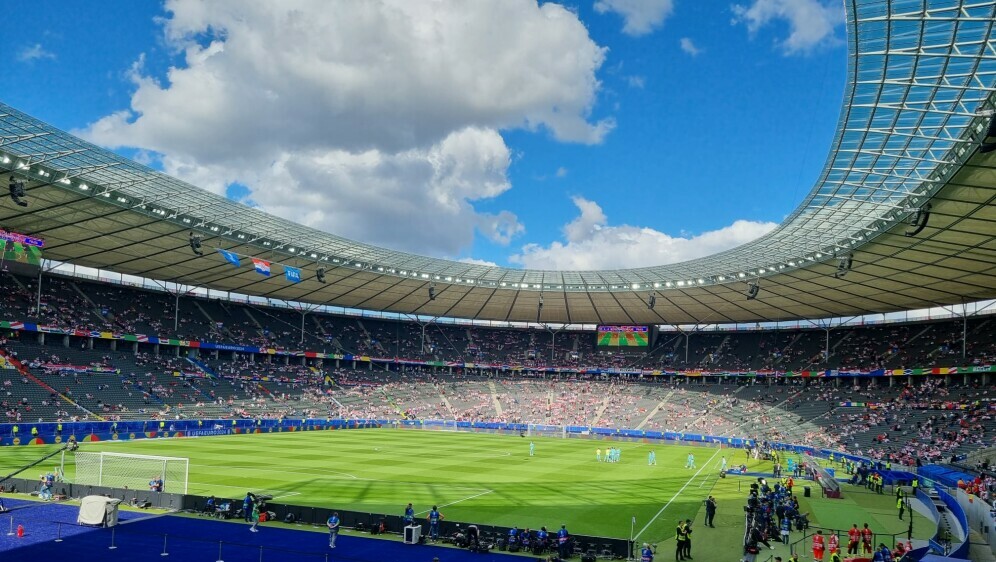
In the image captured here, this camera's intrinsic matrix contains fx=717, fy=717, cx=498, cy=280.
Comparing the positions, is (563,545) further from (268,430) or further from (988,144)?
(268,430)

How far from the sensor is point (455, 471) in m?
42.0

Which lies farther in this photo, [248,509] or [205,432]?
[205,432]

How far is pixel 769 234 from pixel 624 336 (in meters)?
45.5

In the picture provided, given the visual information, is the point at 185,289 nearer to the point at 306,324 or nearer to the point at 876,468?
the point at 306,324

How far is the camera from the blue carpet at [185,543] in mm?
20922

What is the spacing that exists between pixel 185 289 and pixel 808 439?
67000 millimetres

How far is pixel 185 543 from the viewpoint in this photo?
2253cm

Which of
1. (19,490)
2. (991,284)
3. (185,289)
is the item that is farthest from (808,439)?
(185,289)

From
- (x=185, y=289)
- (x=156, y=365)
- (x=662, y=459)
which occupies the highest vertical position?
(x=185, y=289)

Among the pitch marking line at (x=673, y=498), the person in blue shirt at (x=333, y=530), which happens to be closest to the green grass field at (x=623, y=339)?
the pitch marking line at (x=673, y=498)

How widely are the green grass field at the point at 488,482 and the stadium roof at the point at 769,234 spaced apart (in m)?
16.0

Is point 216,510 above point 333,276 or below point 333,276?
below

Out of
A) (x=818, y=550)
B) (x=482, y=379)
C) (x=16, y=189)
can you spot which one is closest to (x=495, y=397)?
(x=482, y=379)

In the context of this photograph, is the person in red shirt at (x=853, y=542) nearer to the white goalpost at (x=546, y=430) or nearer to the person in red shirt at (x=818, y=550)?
the person in red shirt at (x=818, y=550)
